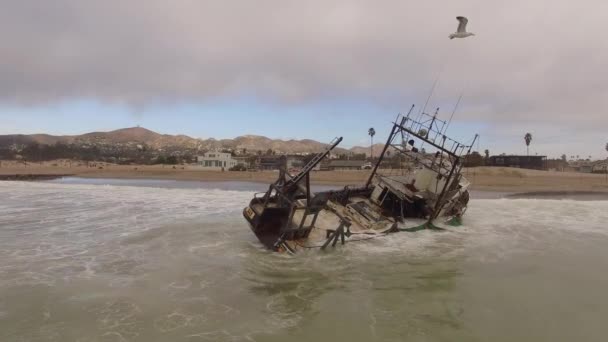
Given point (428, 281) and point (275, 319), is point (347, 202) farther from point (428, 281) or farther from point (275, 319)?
point (275, 319)

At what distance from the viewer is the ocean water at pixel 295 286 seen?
9172mm

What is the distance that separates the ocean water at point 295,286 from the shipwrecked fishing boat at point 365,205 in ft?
2.23

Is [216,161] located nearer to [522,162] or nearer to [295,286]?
[522,162]

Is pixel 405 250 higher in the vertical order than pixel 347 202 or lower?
lower

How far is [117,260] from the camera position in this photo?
14.5 m

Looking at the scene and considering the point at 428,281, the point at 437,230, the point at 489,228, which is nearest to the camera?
the point at 428,281

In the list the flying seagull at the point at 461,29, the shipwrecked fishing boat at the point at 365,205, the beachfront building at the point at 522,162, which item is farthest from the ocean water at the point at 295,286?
the beachfront building at the point at 522,162

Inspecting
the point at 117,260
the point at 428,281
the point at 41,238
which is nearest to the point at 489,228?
the point at 428,281

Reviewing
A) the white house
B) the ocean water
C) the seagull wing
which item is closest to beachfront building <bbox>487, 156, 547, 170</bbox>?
the white house

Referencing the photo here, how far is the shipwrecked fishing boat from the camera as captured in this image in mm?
15109

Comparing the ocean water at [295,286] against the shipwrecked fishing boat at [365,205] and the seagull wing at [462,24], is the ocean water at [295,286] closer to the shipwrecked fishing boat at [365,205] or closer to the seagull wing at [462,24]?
the shipwrecked fishing boat at [365,205]

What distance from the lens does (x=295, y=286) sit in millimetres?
11891

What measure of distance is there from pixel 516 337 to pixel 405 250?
7096 mm

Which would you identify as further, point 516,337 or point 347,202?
point 347,202
